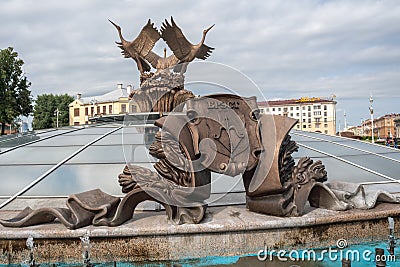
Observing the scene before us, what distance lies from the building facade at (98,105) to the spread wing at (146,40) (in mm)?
25827

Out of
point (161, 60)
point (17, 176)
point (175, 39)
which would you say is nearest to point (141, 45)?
point (161, 60)

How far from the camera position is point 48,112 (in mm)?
53969

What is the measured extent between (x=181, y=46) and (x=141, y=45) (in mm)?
987

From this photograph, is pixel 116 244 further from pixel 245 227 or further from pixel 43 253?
pixel 245 227

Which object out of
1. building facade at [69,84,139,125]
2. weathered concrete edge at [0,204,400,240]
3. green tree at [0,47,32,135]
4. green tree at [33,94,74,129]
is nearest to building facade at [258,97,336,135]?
building facade at [69,84,139,125]

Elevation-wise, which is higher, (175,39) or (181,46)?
(175,39)

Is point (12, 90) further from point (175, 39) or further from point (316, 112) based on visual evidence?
point (316, 112)

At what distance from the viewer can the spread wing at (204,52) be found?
8.77 metres

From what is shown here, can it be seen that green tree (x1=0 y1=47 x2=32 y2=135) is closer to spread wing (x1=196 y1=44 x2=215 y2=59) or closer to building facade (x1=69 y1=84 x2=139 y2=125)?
building facade (x1=69 y1=84 x2=139 y2=125)

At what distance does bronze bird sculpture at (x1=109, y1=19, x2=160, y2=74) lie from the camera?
877 centimetres

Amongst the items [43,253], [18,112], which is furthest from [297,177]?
[18,112]

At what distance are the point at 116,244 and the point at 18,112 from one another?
22409 millimetres

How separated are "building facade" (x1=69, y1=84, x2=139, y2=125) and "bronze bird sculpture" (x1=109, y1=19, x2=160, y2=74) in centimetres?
2577

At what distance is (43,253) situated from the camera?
5.25m
